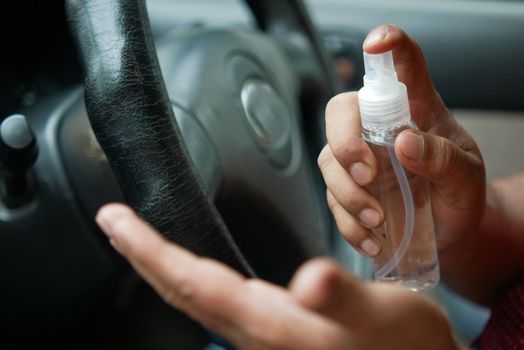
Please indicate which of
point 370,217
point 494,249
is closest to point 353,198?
point 370,217

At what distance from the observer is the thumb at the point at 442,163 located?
599mm

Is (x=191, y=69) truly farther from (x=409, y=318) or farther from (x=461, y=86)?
(x=461, y=86)

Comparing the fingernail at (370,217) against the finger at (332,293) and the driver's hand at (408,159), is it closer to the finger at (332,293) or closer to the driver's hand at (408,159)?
the driver's hand at (408,159)

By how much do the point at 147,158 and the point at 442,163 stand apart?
0.24 m

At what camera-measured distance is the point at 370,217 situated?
64 centimetres

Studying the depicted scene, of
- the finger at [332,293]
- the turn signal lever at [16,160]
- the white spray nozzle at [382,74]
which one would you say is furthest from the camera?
the turn signal lever at [16,160]

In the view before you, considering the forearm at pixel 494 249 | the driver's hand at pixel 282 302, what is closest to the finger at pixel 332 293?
the driver's hand at pixel 282 302

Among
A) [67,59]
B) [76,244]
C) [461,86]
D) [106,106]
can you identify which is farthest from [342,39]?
[106,106]

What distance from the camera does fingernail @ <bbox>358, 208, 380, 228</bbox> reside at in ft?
2.10

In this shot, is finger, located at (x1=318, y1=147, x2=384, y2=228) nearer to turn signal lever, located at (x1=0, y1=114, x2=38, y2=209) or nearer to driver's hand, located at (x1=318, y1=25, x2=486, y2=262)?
driver's hand, located at (x1=318, y1=25, x2=486, y2=262)

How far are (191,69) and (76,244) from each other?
0.22 meters

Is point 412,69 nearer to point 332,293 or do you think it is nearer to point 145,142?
point 145,142

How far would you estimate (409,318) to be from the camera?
15.2 inches

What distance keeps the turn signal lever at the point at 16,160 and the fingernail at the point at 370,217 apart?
318 mm
